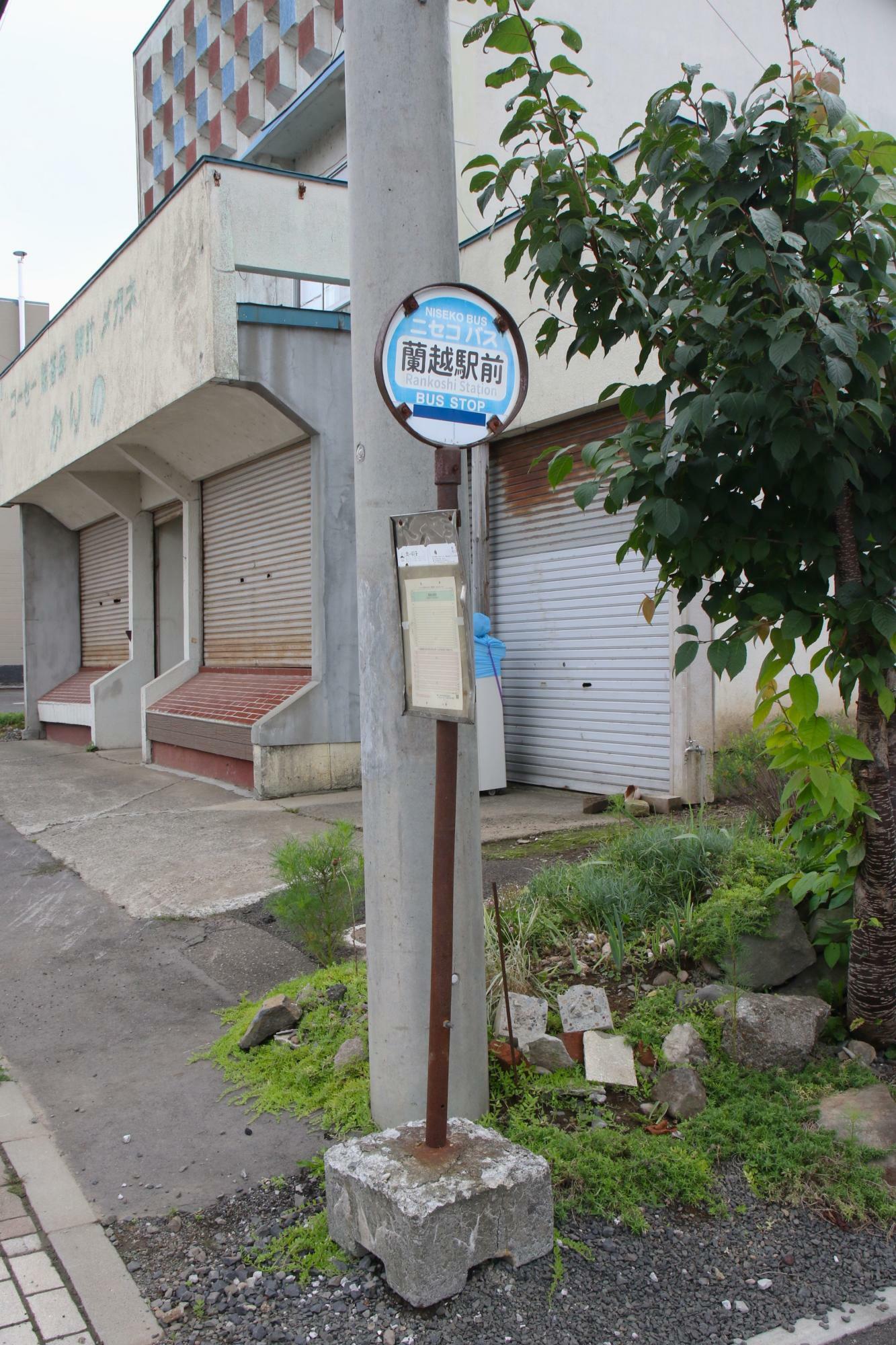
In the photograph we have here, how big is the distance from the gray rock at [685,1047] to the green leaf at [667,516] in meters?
1.84

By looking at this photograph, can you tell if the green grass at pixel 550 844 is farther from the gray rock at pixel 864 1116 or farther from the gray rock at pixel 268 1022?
the gray rock at pixel 864 1116

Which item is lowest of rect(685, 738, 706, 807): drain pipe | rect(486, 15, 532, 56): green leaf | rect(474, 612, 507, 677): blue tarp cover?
rect(685, 738, 706, 807): drain pipe

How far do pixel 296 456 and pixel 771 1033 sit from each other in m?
8.59

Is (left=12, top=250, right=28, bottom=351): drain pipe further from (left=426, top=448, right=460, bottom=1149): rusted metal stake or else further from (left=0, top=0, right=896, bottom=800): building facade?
(left=426, top=448, right=460, bottom=1149): rusted metal stake

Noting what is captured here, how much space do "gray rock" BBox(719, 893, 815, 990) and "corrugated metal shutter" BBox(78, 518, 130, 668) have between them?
1322 centimetres

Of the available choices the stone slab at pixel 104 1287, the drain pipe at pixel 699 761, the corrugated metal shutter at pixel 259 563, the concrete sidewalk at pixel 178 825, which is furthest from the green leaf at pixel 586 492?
the corrugated metal shutter at pixel 259 563

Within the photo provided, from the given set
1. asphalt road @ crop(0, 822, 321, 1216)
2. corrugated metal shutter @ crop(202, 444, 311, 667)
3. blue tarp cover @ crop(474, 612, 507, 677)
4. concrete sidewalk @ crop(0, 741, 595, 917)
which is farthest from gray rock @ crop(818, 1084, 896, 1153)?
corrugated metal shutter @ crop(202, 444, 311, 667)

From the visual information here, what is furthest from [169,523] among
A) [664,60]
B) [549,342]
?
[549,342]

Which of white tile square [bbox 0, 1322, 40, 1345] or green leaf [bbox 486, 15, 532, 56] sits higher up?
green leaf [bbox 486, 15, 532, 56]

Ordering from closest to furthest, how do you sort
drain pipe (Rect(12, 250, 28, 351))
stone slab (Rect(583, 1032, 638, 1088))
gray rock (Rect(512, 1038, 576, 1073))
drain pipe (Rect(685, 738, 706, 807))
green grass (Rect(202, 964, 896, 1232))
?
green grass (Rect(202, 964, 896, 1232))
stone slab (Rect(583, 1032, 638, 1088))
gray rock (Rect(512, 1038, 576, 1073))
drain pipe (Rect(685, 738, 706, 807))
drain pipe (Rect(12, 250, 28, 351))

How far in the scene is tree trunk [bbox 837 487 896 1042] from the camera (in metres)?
3.99

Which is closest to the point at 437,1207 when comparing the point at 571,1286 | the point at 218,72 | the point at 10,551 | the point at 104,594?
the point at 571,1286

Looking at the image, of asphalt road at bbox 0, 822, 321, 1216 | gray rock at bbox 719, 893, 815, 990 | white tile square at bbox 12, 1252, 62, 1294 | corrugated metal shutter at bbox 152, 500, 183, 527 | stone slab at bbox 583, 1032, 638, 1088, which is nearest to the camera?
white tile square at bbox 12, 1252, 62, 1294

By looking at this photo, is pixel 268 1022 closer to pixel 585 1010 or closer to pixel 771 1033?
pixel 585 1010
